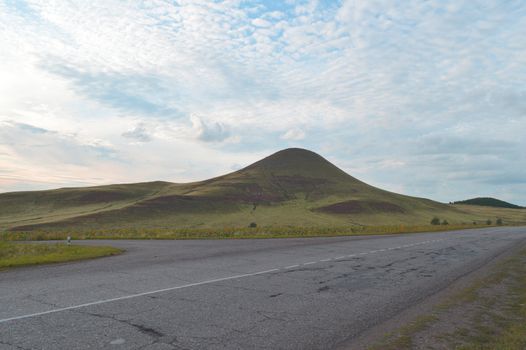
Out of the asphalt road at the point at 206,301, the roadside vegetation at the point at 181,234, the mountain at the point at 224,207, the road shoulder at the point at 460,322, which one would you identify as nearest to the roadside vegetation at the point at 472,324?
the road shoulder at the point at 460,322

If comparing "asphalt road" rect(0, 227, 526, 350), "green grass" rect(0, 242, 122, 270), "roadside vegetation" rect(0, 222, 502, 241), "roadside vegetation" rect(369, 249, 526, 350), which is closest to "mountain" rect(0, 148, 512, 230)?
"roadside vegetation" rect(0, 222, 502, 241)

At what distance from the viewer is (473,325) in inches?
287

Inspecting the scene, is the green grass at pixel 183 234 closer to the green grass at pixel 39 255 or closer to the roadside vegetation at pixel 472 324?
the green grass at pixel 39 255

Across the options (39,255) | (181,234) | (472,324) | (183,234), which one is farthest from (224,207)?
(472,324)

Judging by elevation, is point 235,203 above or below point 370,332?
above

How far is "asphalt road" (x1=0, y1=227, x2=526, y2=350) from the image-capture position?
20.2 ft

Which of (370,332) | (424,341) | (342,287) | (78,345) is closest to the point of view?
(78,345)

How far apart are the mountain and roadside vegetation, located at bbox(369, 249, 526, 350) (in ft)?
175

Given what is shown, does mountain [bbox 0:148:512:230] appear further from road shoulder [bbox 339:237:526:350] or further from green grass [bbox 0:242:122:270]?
road shoulder [bbox 339:237:526:350]

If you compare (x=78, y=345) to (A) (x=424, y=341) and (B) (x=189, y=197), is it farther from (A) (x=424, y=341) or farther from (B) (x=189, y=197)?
(B) (x=189, y=197)

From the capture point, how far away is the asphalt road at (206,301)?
6168mm

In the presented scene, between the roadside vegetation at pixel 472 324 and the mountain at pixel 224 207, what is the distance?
5340cm

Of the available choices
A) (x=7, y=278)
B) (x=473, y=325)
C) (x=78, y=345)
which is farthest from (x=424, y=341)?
(x=7, y=278)

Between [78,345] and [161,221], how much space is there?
6784 cm
